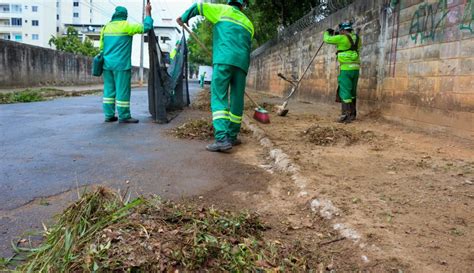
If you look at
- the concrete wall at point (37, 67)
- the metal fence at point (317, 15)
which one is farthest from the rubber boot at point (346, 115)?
the concrete wall at point (37, 67)

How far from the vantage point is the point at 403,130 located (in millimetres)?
6211

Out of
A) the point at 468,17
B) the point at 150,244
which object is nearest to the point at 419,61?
the point at 468,17

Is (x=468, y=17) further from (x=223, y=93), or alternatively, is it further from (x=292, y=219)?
(x=292, y=219)

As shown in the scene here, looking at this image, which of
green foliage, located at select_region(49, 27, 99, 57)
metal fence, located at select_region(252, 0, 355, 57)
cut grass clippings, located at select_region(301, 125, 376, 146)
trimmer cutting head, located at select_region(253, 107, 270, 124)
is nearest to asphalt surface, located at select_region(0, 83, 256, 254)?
cut grass clippings, located at select_region(301, 125, 376, 146)

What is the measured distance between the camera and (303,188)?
3223 mm

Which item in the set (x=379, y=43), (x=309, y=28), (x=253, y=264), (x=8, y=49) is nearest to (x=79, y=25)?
(x=8, y=49)

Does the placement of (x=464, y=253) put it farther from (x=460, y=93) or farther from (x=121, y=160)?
(x=460, y=93)

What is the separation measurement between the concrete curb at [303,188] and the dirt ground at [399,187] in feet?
0.16

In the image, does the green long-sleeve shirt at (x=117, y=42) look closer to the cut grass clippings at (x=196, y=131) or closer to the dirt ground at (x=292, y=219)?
the cut grass clippings at (x=196, y=131)

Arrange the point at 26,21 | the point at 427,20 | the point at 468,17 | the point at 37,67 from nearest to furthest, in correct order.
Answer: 1. the point at 468,17
2. the point at 427,20
3. the point at 37,67
4. the point at 26,21

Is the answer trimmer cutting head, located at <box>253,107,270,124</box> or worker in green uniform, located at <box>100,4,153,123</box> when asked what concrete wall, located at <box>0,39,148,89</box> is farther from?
trimmer cutting head, located at <box>253,107,270,124</box>

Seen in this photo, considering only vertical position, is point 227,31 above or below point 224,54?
above

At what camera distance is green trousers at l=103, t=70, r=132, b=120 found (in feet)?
21.8

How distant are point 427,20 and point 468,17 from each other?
967 millimetres
